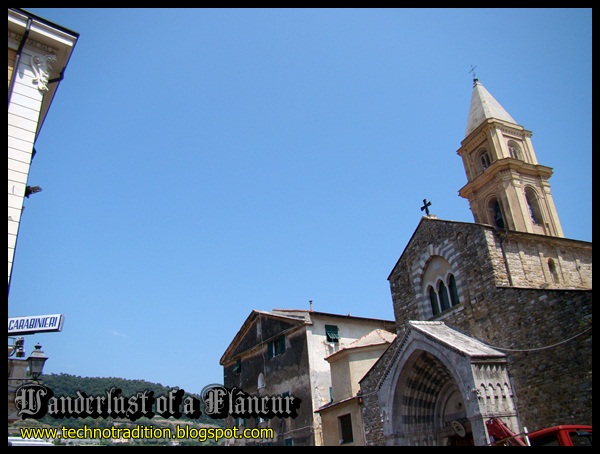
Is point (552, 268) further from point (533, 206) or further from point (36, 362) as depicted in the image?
point (36, 362)

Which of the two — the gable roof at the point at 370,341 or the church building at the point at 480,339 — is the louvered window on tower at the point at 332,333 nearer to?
the gable roof at the point at 370,341

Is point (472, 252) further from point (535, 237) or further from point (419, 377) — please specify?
point (419, 377)

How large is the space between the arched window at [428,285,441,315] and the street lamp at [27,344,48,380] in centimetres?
1374

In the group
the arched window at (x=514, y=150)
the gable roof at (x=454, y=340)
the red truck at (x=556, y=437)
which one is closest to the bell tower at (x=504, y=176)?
the arched window at (x=514, y=150)

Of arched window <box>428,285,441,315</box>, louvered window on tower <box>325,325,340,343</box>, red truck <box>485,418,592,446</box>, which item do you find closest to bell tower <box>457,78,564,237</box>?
arched window <box>428,285,441,315</box>

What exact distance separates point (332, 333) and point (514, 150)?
657 inches

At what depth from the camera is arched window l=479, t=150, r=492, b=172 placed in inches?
1161

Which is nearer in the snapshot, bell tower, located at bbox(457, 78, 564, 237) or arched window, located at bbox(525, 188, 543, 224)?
bell tower, located at bbox(457, 78, 564, 237)

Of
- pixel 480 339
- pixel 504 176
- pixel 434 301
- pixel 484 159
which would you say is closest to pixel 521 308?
pixel 480 339

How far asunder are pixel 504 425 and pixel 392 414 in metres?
4.58

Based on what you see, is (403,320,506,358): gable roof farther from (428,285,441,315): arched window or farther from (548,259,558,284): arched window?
(548,259,558,284): arched window

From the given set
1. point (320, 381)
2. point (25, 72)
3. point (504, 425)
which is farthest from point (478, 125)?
point (25, 72)

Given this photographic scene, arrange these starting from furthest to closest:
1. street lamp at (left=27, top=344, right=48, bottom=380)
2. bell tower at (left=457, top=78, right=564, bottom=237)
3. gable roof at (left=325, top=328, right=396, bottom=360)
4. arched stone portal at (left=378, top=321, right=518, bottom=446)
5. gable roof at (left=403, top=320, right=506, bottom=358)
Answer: bell tower at (left=457, top=78, right=564, bottom=237)
gable roof at (left=325, top=328, right=396, bottom=360)
arched stone portal at (left=378, top=321, right=518, bottom=446)
gable roof at (left=403, top=320, right=506, bottom=358)
street lamp at (left=27, top=344, right=48, bottom=380)

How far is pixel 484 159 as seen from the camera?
30.0 meters
